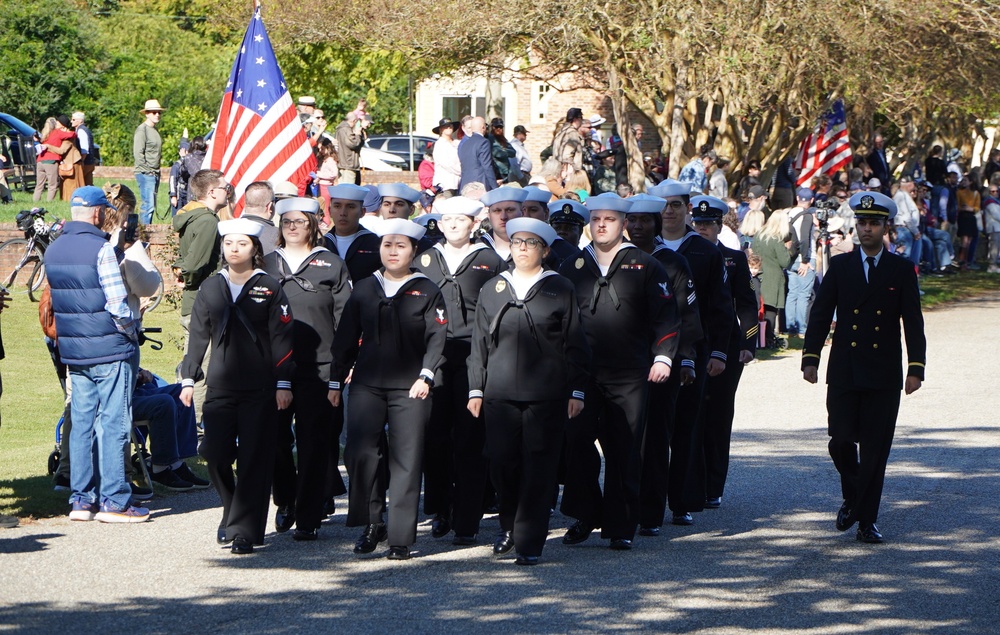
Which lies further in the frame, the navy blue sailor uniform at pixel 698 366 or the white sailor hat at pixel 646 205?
the navy blue sailor uniform at pixel 698 366

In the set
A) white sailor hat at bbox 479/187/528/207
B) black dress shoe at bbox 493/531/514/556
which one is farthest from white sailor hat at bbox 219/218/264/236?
black dress shoe at bbox 493/531/514/556

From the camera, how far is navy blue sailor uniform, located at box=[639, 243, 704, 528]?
361 inches

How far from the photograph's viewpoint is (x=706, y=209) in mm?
10234

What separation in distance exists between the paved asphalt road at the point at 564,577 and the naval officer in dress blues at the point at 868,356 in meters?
0.37

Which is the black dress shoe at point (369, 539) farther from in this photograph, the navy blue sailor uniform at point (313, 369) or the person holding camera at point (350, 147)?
the person holding camera at point (350, 147)

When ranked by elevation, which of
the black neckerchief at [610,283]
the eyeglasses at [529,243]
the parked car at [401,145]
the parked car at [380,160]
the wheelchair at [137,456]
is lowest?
the wheelchair at [137,456]

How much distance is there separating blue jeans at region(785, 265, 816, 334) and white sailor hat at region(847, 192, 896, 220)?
10496mm

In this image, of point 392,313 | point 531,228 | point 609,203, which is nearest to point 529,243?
point 531,228

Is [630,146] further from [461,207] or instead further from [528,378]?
[528,378]

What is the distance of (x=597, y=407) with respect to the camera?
28.9 ft

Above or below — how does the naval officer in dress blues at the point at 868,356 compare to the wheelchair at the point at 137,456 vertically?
above

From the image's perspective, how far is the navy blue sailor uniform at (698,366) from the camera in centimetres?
966

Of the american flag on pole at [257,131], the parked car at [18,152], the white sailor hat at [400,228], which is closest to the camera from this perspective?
the white sailor hat at [400,228]

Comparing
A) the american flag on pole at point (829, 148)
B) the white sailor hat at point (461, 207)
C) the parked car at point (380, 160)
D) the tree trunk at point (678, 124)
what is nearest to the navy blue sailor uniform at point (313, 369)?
the white sailor hat at point (461, 207)
